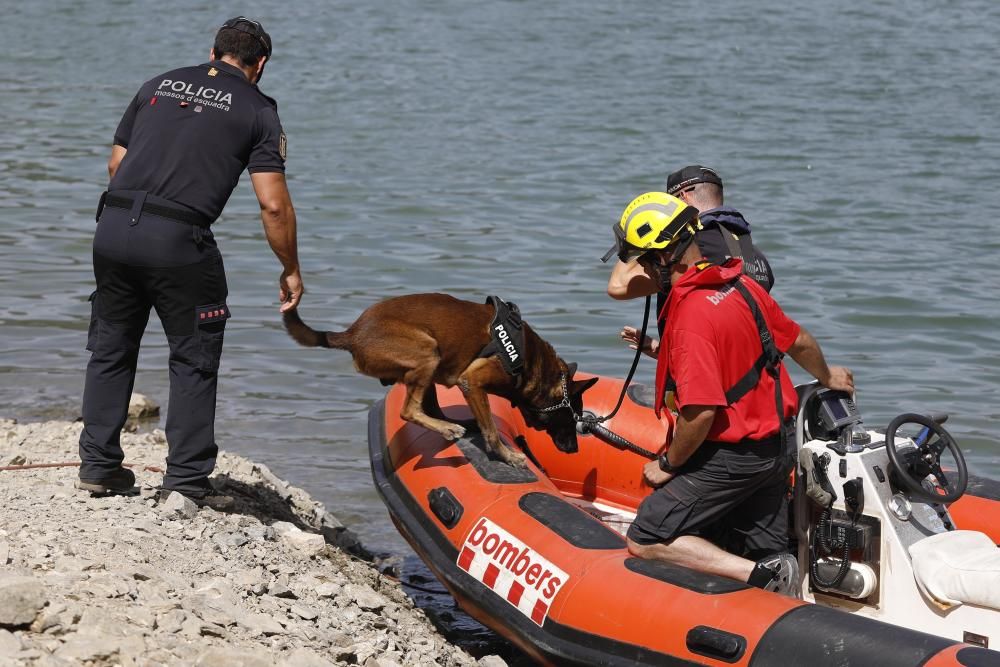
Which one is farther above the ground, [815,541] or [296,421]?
[815,541]

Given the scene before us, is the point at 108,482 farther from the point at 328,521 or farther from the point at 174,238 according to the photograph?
the point at 328,521

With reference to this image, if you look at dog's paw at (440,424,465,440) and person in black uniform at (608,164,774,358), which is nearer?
person in black uniform at (608,164,774,358)

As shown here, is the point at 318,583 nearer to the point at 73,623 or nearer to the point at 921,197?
the point at 73,623

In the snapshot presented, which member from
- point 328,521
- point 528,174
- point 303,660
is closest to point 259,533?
point 303,660

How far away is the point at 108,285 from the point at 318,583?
1.46m

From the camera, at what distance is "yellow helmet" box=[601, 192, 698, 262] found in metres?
4.48

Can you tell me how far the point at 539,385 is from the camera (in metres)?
5.93

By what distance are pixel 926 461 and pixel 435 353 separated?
2112mm

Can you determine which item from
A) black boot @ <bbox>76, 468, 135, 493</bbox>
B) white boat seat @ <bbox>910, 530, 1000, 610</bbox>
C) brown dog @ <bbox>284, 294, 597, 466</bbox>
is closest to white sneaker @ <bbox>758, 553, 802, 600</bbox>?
white boat seat @ <bbox>910, 530, 1000, 610</bbox>

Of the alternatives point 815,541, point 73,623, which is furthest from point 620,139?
point 73,623

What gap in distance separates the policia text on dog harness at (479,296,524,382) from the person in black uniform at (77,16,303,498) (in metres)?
0.90

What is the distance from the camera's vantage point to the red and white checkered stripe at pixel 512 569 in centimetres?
480

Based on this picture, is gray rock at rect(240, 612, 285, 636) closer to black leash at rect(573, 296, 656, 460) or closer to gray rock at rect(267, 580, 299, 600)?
gray rock at rect(267, 580, 299, 600)

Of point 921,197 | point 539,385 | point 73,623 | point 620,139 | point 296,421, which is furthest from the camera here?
point 620,139
